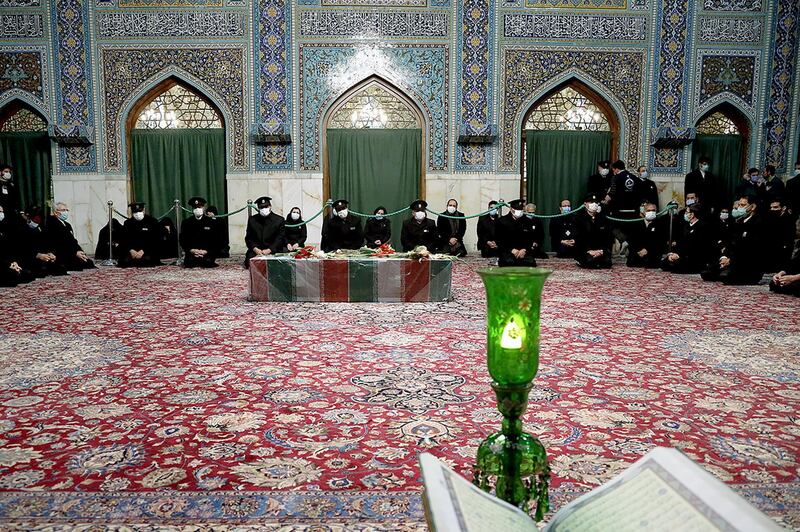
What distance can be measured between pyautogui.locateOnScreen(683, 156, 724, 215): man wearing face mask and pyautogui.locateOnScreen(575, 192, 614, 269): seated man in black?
2.12 metres

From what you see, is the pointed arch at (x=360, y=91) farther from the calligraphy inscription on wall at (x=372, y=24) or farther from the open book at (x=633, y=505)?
the open book at (x=633, y=505)

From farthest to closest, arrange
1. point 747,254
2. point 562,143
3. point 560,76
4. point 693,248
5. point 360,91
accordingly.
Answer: point 562,143
point 360,91
point 560,76
point 693,248
point 747,254

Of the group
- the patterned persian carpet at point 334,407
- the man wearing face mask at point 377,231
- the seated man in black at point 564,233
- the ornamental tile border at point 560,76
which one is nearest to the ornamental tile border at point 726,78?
the ornamental tile border at point 560,76

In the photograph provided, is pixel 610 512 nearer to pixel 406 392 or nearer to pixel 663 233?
pixel 406 392

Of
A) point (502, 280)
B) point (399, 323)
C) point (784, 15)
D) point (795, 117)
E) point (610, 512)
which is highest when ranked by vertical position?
point (784, 15)

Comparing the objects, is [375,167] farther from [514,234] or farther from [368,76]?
[514,234]

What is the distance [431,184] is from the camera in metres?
9.66

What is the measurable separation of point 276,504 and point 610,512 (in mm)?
1030

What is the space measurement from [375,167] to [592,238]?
11.9ft

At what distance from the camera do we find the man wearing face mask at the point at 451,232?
354 inches

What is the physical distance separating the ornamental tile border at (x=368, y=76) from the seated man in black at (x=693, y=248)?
385cm

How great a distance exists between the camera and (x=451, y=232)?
30.0 feet

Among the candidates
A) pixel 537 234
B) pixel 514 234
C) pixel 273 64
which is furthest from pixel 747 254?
pixel 273 64

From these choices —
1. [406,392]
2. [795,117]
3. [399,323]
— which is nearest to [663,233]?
[795,117]
